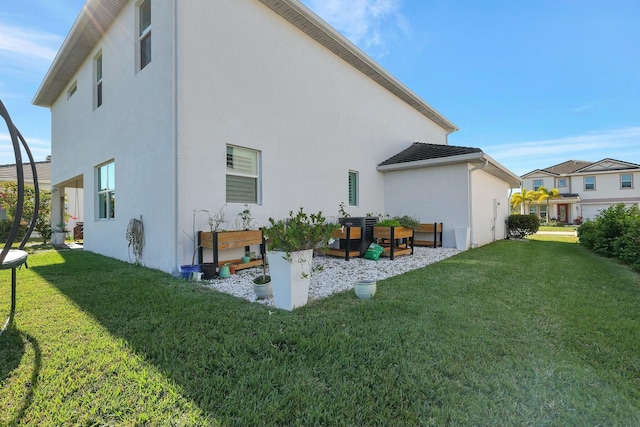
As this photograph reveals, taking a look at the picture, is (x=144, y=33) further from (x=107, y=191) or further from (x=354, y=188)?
(x=354, y=188)

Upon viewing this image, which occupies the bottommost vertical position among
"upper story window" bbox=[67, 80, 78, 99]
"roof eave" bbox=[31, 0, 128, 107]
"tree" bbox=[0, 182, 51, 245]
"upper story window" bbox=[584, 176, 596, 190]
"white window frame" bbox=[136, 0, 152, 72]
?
"tree" bbox=[0, 182, 51, 245]

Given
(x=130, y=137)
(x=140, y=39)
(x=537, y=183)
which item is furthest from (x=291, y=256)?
(x=537, y=183)

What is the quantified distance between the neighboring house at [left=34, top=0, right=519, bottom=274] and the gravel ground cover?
125cm

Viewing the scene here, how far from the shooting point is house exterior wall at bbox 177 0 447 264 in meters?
5.69

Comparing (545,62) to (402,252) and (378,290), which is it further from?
(378,290)

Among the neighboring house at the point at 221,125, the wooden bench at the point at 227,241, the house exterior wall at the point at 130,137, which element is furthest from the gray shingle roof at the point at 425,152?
the house exterior wall at the point at 130,137

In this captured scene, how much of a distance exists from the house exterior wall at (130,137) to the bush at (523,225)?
50.6ft

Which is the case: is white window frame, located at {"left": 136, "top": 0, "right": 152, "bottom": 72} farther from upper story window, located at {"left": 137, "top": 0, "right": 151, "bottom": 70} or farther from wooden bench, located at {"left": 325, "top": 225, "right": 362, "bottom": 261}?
wooden bench, located at {"left": 325, "top": 225, "right": 362, "bottom": 261}

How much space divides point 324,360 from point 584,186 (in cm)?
4036

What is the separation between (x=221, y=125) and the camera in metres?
6.14

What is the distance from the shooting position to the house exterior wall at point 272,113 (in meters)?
5.69

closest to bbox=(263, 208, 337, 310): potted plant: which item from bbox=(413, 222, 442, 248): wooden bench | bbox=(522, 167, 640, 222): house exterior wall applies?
bbox=(413, 222, 442, 248): wooden bench

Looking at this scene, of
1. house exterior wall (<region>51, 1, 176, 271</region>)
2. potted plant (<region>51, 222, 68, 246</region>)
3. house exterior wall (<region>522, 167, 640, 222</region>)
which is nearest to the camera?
house exterior wall (<region>51, 1, 176, 271</region>)

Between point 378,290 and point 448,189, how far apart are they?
A: 6.76m
